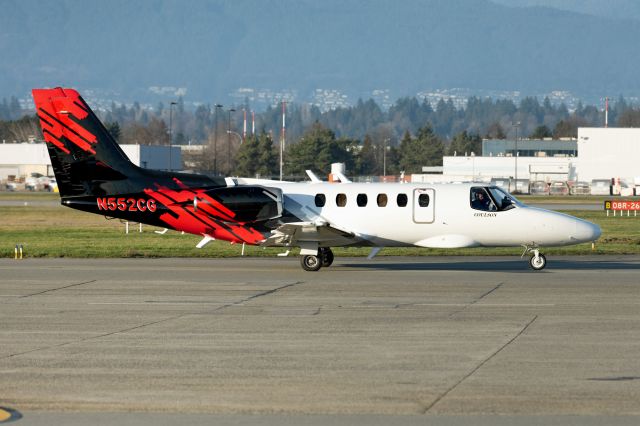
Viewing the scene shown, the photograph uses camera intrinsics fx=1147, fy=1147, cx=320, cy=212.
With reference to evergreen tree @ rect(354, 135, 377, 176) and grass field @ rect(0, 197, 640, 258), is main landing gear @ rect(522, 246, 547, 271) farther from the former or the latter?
evergreen tree @ rect(354, 135, 377, 176)

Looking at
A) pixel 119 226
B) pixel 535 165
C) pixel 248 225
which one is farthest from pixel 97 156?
pixel 535 165

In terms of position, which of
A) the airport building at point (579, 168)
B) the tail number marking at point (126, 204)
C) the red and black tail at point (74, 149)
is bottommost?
the airport building at point (579, 168)

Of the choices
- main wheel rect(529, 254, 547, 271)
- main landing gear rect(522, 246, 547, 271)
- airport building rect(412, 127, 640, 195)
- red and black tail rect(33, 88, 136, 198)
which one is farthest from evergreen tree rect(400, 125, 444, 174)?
red and black tail rect(33, 88, 136, 198)

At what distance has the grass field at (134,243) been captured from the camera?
36406 millimetres

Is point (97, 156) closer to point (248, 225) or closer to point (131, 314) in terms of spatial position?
point (248, 225)

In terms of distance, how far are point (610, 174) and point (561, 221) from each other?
107 metres

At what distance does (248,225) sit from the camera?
29.6 m

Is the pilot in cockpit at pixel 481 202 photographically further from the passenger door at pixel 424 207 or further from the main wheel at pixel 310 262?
the main wheel at pixel 310 262

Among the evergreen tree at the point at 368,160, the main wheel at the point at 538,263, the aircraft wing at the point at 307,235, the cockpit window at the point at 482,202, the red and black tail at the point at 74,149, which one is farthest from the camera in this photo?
the evergreen tree at the point at 368,160

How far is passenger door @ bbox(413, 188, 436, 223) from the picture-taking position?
29734 mm

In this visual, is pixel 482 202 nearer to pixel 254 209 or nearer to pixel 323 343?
pixel 254 209

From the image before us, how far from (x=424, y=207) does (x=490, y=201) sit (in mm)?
1723

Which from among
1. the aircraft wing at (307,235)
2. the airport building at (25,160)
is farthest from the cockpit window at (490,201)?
the airport building at (25,160)

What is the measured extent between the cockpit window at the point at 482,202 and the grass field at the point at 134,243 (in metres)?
6.39
